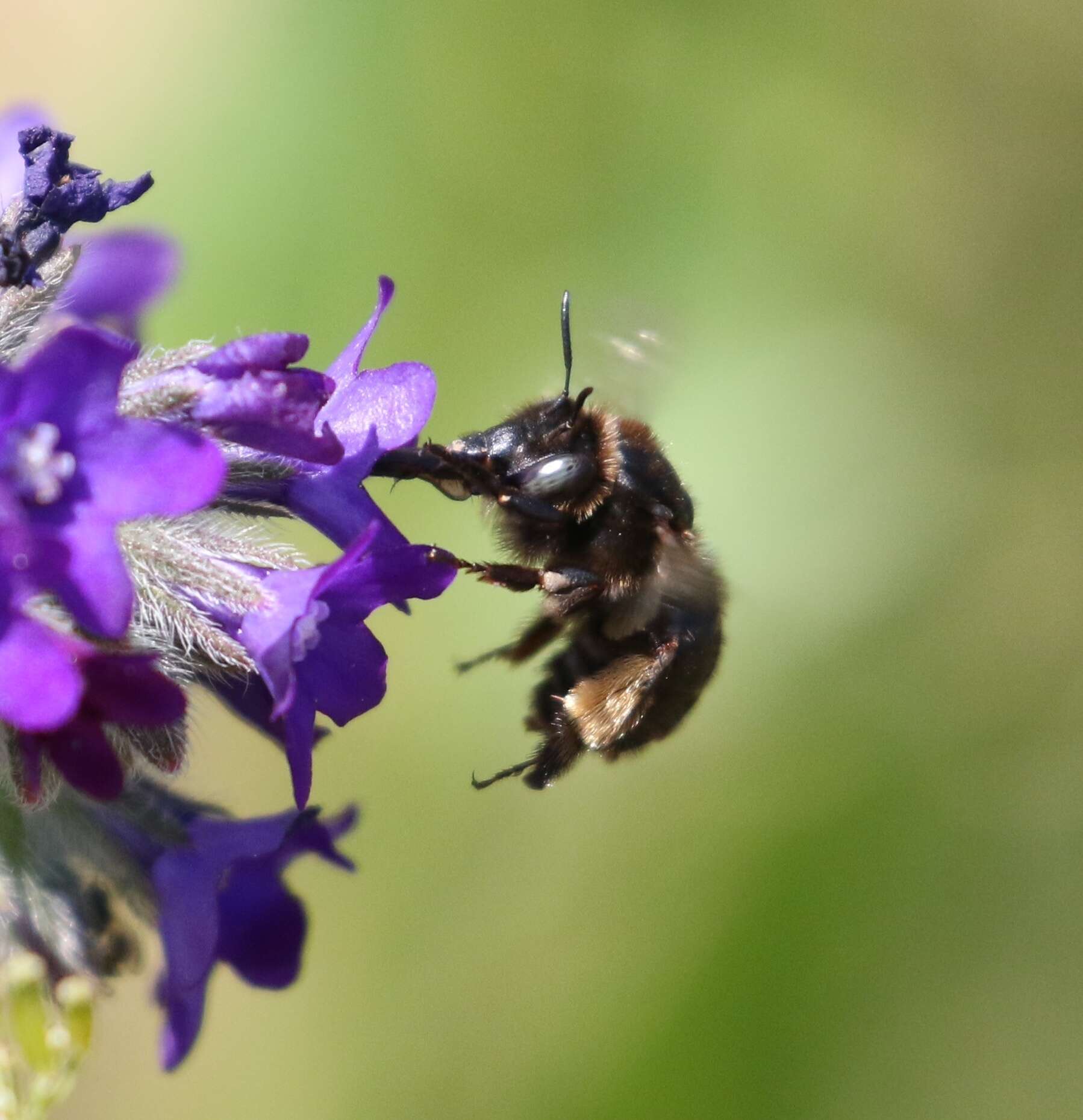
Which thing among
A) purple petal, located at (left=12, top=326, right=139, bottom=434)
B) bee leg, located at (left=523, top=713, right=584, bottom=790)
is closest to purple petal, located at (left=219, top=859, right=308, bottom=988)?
bee leg, located at (left=523, top=713, right=584, bottom=790)

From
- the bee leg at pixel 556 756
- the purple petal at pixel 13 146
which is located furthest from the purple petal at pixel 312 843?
the purple petal at pixel 13 146

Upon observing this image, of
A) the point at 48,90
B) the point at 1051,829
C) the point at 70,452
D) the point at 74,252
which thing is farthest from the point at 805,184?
the point at 70,452

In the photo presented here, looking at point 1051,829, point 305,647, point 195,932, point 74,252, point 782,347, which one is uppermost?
point 74,252

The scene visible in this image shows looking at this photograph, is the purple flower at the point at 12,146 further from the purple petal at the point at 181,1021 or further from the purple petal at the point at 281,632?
the purple petal at the point at 181,1021

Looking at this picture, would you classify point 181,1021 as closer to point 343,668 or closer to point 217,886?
point 217,886

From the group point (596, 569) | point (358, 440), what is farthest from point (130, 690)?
point (596, 569)

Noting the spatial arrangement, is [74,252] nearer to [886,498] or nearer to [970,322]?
[886,498]
